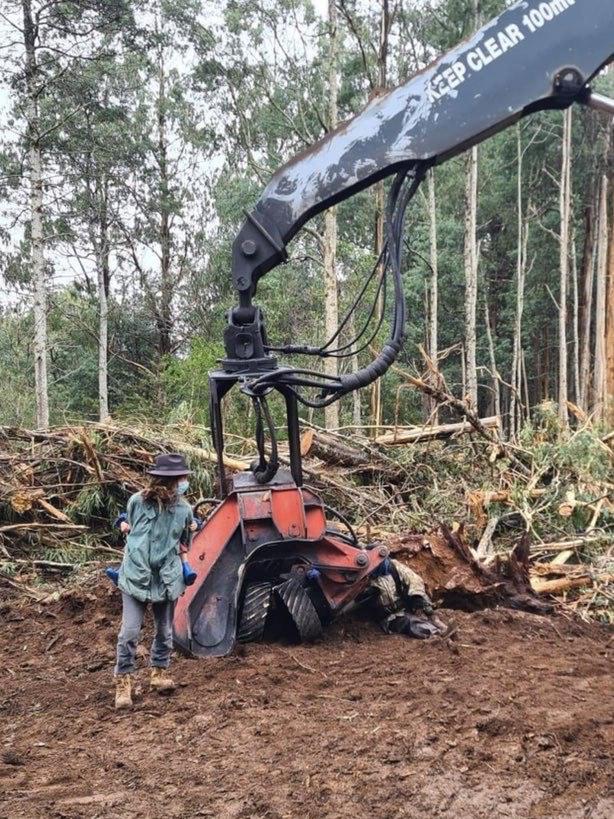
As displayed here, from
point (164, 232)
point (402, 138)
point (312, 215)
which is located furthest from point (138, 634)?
point (164, 232)

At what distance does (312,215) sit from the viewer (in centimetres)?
491

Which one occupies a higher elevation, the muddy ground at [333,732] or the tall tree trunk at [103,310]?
the tall tree trunk at [103,310]

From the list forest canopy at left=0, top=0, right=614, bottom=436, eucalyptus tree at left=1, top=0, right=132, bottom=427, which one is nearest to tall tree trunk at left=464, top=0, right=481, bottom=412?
forest canopy at left=0, top=0, right=614, bottom=436

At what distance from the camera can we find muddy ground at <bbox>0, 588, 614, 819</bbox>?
3072 millimetres

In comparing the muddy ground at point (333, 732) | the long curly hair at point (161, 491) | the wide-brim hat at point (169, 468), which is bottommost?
the muddy ground at point (333, 732)

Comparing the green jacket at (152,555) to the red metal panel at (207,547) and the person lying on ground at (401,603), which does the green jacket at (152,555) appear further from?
the person lying on ground at (401,603)

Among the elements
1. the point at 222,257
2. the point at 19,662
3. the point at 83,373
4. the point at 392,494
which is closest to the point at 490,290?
the point at 222,257

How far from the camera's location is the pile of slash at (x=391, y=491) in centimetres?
709

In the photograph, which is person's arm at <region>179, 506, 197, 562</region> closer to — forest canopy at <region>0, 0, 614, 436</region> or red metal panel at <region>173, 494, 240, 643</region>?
red metal panel at <region>173, 494, 240, 643</region>

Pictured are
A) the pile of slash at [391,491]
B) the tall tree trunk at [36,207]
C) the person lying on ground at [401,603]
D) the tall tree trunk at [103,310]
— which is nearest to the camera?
the person lying on ground at [401,603]

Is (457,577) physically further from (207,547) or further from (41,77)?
(41,77)

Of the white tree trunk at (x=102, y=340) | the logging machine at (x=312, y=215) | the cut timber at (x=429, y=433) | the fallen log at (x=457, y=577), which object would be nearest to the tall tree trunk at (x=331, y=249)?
the cut timber at (x=429, y=433)

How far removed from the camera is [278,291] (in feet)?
75.5

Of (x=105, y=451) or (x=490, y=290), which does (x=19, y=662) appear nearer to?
(x=105, y=451)
